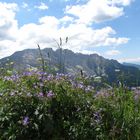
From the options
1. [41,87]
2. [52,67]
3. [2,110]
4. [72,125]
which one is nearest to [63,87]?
[41,87]

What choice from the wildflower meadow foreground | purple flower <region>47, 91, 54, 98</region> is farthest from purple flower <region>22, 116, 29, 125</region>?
purple flower <region>47, 91, 54, 98</region>

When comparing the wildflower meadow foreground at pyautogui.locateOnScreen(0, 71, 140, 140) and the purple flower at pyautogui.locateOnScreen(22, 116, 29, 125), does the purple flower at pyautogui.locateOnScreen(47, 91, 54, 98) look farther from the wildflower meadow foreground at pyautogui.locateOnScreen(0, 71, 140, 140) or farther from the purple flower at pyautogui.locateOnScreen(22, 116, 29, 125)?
the purple flower at pyautogui.locateOnScreen(22, 116, 29, 125)

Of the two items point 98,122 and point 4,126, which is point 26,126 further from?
point 98,122

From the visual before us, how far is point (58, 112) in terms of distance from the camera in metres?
7.00

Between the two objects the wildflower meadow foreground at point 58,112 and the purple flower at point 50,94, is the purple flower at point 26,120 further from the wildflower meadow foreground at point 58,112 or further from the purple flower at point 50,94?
the purple flower at point 50,94

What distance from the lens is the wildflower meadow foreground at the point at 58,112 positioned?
6516mm

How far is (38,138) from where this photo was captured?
21.6 feet

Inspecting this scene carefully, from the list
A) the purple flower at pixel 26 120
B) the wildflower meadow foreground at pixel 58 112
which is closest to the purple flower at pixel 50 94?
the wildflower meadow foreground at pixel 58 112

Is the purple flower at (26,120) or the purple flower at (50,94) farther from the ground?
the purple flower at (50,94)

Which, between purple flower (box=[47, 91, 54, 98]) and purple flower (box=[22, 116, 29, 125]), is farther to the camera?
purple flower (box=[47, 91, 54, 98])

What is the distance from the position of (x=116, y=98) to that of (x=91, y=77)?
0.91 meters

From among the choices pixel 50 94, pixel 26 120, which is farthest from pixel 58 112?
pixel 26 120

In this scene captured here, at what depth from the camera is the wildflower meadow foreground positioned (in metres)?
6.52

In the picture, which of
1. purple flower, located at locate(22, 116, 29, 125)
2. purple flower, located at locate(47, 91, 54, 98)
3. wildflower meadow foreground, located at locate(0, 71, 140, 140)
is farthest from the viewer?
purple flower, located at locate(47, 91, 54, 98)
